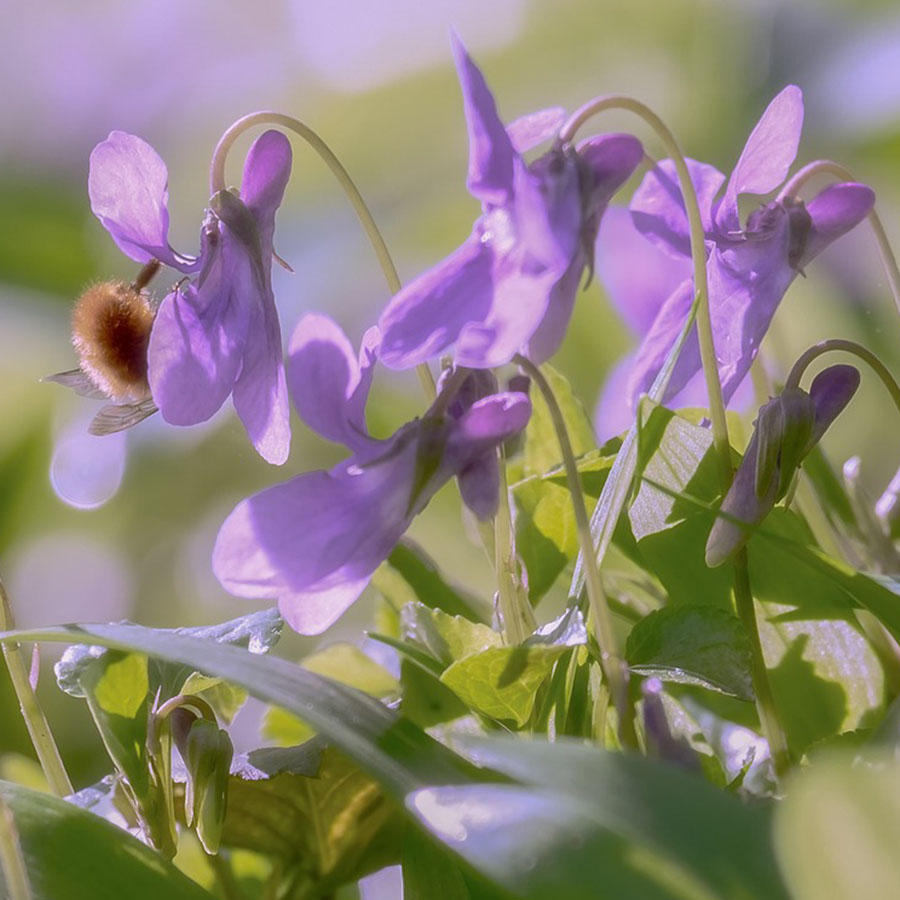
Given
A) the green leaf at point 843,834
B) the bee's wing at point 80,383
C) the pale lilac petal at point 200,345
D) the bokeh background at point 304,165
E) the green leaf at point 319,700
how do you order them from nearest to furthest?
the green leaf at point 843,834 → the green leaf at point 319,700 → the pale lilac petal at point 200,345 → the bee's wing at point 80,383 → the bokeh background at point 304,165

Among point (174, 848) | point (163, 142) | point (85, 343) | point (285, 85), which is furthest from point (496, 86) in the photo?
point (174, 848)

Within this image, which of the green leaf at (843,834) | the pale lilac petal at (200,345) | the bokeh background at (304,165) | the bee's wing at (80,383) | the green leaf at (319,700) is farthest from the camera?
the bokeh background at (304,165)

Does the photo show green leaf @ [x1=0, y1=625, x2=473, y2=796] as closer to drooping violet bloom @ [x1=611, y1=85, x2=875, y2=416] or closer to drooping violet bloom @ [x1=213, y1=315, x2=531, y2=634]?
drooping violet bloom @ [x1=213, y1=315, x2=531, y2=634]

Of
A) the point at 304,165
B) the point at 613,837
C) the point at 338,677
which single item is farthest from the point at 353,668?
the point at 304,165

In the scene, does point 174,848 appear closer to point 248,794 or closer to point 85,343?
point 248,794

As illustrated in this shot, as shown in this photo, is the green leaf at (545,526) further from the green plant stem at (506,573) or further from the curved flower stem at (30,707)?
the curved flower stem at (30,707)

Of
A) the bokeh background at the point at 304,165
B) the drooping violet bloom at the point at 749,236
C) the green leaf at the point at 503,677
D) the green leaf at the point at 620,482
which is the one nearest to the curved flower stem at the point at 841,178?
the drooping violet bloom at the point at 749,236
